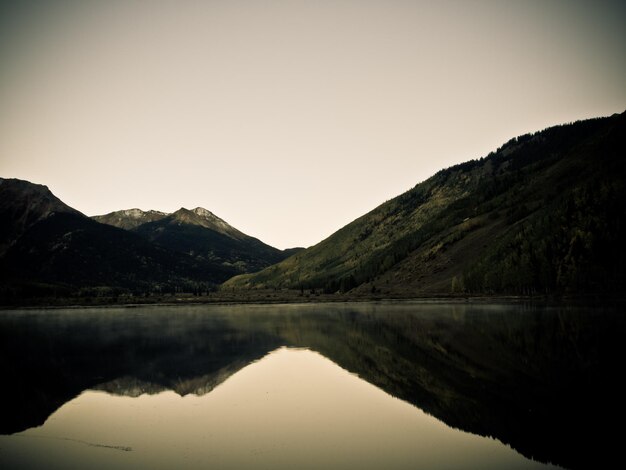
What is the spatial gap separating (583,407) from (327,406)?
1273cm

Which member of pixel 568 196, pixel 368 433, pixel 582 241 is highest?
pixel 568 196

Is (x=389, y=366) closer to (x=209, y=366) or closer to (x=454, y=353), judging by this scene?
(x=454, y=353)

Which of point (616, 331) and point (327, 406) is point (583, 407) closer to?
point (327, 406)

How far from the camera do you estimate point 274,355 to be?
159 ft

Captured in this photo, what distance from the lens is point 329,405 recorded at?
2812cm

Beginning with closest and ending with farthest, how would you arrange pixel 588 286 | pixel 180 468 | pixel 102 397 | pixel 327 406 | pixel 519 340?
pixel 180 468, pixel 327 406, pixel 102 397, pixel 519 340, pixel 588 286

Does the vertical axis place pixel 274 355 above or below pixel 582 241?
below

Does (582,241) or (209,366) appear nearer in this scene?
(209,366)

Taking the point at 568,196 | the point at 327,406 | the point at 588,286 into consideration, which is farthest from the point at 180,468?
the point at 568,196

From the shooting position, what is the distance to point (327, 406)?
27906 millimetres

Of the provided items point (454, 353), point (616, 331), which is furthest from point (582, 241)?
point (454, 353)

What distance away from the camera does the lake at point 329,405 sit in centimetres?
1962

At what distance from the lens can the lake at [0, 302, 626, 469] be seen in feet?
64.4

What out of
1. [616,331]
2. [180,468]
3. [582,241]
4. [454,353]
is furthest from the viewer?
[582,241]
